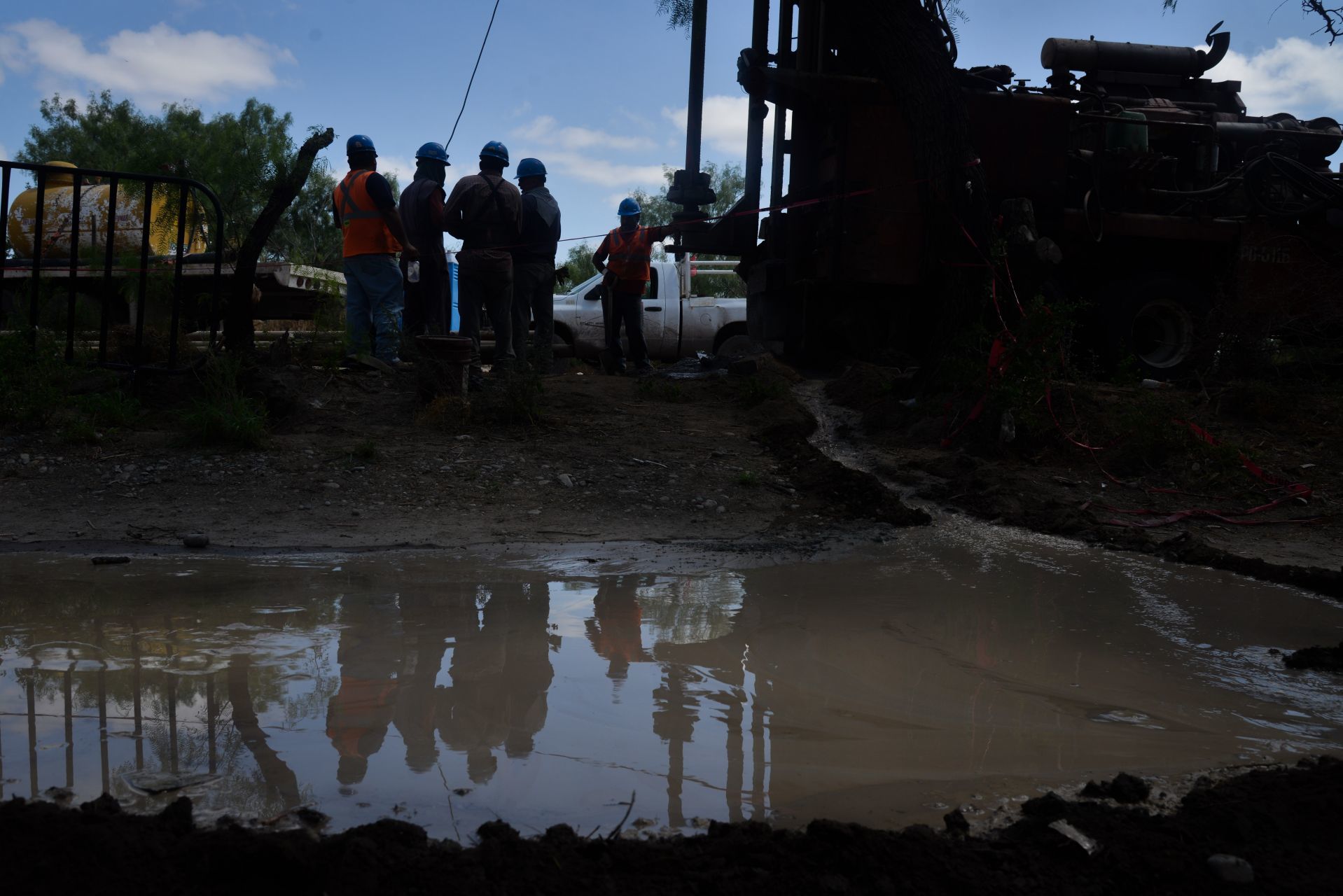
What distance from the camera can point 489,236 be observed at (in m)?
8.45

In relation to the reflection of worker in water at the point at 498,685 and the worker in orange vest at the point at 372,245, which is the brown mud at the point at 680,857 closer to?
the reflection of worker in water at the point at 498,685

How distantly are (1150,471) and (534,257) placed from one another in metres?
5.11

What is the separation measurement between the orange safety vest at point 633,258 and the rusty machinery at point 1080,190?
0.55 metres

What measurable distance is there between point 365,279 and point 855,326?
493 centimetres

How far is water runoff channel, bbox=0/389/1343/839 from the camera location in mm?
2430

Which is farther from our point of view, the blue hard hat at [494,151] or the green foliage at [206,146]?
the green foliage at [206,146]

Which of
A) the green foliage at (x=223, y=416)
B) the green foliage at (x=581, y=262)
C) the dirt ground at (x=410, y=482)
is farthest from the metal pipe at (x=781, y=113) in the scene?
the green foliage at (x=581, y=262)

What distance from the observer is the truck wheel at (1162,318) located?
10102mm

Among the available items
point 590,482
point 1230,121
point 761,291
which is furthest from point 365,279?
point 1230,121

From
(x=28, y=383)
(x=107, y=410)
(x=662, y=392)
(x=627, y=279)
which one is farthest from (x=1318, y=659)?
(x=627, y=279)

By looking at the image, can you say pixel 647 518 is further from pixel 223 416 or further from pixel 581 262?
pixel 581 262

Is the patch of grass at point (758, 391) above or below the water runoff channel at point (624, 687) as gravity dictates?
above

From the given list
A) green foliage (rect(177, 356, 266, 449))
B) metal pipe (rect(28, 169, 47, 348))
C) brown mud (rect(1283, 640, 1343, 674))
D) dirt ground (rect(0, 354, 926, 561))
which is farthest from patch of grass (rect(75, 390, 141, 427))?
brown mud (rect(1283, 640, 1343, 674))

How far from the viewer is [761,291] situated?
11641mm
